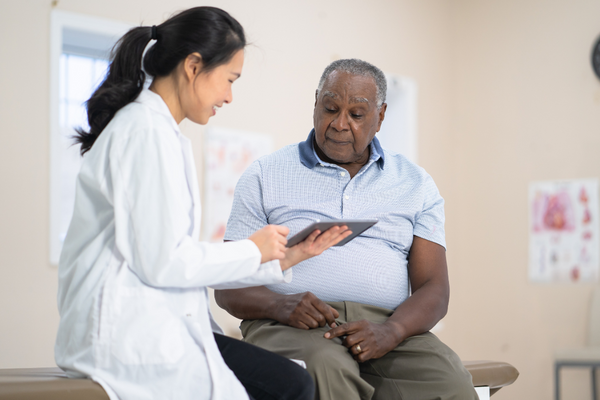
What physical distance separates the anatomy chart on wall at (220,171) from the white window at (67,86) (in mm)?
729

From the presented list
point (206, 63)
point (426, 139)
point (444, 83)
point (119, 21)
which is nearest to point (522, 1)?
point (444, 83)

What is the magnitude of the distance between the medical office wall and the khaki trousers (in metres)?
1.62

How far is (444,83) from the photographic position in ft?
14.7

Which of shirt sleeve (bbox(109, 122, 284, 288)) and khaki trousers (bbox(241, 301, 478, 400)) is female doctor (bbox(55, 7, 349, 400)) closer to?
shirt sleeve (bbox(109, 122, 284, 288))

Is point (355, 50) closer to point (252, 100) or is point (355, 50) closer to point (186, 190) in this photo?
point (252, 100)

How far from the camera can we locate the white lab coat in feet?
3.61

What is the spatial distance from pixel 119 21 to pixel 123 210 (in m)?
2.31

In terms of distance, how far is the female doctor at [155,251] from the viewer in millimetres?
1104

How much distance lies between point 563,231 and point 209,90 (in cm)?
313

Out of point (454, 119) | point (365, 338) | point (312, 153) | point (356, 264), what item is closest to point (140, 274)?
point (365, 338)

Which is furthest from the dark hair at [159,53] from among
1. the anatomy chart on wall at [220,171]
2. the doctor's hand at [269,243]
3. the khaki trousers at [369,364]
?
the anatomy chart on wall at [220,171]

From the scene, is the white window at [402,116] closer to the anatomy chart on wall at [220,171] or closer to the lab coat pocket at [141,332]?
the anatomy chart on wall at [220,171]

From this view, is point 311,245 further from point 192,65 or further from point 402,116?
point 402,116

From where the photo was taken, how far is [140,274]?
1.12 meters
